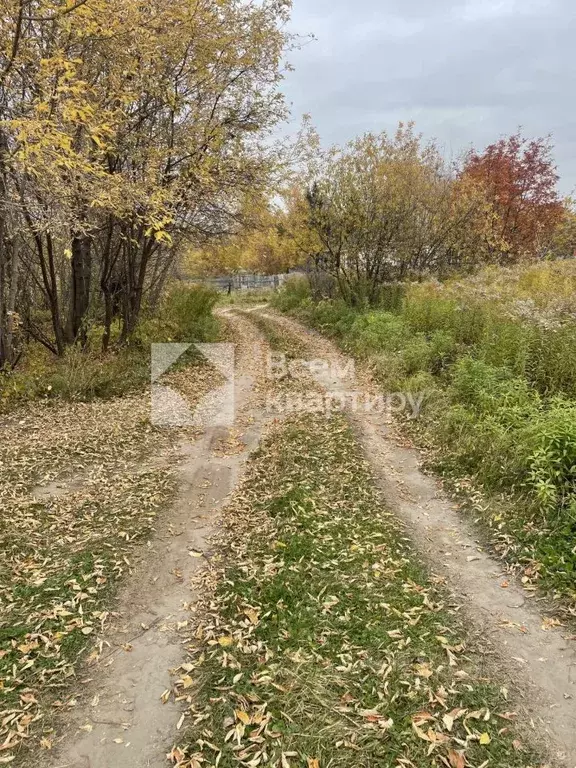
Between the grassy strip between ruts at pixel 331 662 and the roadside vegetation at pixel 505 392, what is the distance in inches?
38.8

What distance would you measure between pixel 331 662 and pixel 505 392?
4.04m

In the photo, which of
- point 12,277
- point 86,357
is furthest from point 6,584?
point 12,277

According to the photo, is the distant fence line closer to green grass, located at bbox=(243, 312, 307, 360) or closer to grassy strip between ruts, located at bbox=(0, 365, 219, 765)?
green grass, located at bbox=(243, 312, 307, 360)

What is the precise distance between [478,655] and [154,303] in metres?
12.8

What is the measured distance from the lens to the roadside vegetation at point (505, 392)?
392 centimetres

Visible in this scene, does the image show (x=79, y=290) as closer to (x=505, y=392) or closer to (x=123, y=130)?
(x=123, y=130)

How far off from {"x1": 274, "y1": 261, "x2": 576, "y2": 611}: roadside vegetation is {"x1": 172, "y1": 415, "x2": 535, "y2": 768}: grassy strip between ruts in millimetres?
986

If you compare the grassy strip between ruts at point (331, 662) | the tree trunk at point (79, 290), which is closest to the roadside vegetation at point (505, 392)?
the grassy strip between ruts at point (331, 662)

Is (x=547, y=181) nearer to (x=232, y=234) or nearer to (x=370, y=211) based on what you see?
(x=370, y=211)

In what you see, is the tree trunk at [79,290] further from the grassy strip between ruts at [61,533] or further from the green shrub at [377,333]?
the green shrub at [377,333]

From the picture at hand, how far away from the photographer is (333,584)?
3.47m

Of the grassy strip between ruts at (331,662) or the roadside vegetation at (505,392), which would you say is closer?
the grassy strip between ruts at (331,662)

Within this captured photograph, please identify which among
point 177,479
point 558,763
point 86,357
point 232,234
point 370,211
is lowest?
point 558,763

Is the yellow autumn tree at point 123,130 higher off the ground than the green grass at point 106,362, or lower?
higher
